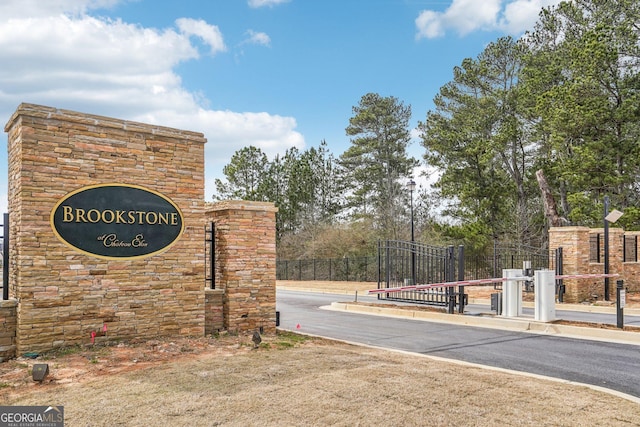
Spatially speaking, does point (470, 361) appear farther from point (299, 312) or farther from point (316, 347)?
point (299, 312)

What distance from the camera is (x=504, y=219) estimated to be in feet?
106

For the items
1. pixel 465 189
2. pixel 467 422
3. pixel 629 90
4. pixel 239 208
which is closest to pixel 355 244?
pixel 465 189

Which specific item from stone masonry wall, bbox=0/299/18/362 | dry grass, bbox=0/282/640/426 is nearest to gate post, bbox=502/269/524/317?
dry grass, bbox=0/282/640/426

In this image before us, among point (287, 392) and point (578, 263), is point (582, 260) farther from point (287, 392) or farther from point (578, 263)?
point (287, 392)

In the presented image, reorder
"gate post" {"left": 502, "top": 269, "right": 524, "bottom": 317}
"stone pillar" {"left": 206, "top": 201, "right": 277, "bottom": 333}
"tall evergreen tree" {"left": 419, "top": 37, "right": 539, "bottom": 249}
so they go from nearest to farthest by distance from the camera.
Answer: "stone pillar" {"left": 206, "top": 201, "right": 277, "bottom": 333} < "gate post" {"left": 502, "top": 269, "right": 524, "bottom": 317} < "tall evergreen tree" {"left": 419, "top": 37, "right": 539, "bottom": 249}

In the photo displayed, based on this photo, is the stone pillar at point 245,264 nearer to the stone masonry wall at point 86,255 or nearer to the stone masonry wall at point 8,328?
the stone masonry wall at point 86,255

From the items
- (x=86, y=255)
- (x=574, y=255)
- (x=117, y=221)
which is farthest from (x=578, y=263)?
(x=86, y=255)

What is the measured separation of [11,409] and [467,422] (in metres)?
4.87

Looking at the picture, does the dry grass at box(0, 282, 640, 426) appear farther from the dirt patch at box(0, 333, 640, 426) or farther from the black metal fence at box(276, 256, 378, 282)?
the black metal fence at box(276, 256, 378, 282)

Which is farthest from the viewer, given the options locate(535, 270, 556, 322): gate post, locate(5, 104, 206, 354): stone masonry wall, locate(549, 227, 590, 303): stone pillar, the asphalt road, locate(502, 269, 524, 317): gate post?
locate(549, 227, 590, 303): stone pillar

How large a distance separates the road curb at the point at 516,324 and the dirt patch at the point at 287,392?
4.90 m

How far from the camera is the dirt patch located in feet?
17.7

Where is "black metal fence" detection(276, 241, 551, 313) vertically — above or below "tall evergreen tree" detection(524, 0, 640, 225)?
below

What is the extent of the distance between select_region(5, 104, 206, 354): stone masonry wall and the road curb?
7.07 metres
